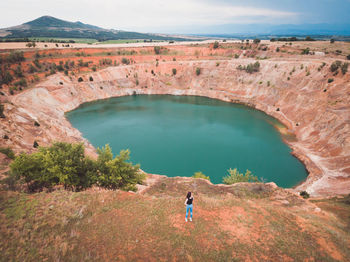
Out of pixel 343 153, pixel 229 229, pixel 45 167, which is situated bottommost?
Answer: pixel 343 153

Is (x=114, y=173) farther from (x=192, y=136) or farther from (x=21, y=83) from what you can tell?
(x=21, y=83)

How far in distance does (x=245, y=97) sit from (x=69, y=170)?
65.3 metres

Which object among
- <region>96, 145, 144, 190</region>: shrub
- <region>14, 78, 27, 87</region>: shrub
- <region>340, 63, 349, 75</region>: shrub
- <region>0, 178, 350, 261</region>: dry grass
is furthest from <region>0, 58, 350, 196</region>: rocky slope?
<region>96, 145, 144, 190</region>: shrub

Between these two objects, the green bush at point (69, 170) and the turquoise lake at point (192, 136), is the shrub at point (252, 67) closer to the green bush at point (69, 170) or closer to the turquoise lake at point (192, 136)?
the turquoise lake at point (192, 136)

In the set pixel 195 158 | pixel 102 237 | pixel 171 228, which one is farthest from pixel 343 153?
pixel 102 237

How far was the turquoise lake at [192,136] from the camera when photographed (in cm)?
3472

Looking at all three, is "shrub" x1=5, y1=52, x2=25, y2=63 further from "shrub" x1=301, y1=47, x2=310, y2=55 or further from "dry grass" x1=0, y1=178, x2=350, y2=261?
"shrub" x1=301, y1=47, x2=310, y2=55

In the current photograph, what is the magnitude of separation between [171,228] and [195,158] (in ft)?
77.7

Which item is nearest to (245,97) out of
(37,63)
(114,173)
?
(114,173)

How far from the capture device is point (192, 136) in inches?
1829

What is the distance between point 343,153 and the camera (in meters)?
33.0

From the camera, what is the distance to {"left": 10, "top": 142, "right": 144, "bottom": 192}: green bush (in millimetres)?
18328

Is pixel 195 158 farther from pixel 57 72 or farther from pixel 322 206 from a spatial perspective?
pixel 57 72

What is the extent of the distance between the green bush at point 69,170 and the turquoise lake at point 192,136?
503 inches
